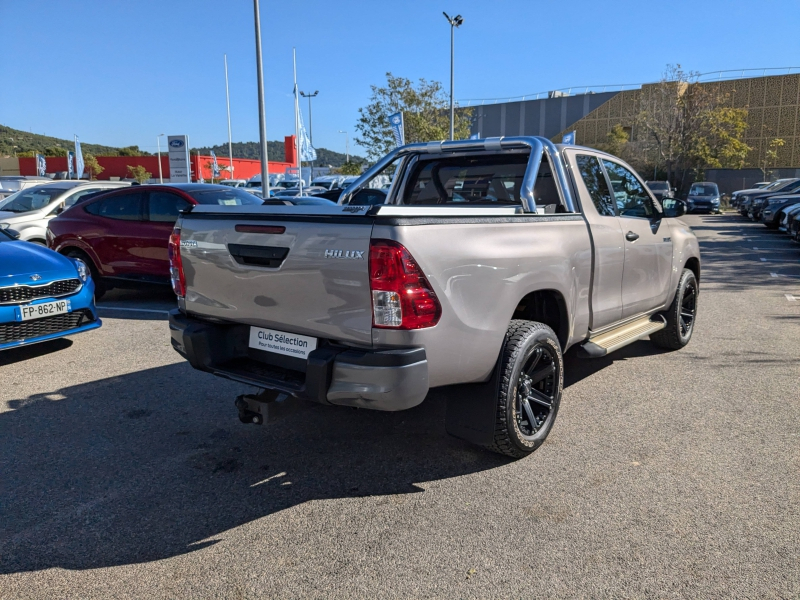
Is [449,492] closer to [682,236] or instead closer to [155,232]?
[682,236]

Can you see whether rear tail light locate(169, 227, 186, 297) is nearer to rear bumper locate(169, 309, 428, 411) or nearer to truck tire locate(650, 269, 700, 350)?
rear bumper locate(169, 309, 428, 411)

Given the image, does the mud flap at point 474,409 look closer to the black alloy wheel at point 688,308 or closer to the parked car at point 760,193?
the black alloy wheel at point 688,308

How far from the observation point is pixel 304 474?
3809 mm

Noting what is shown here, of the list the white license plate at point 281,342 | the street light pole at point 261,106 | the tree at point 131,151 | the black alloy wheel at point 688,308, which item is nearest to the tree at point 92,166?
the tree at point 131,151

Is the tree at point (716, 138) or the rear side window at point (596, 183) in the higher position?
the tree at point (716, 138)

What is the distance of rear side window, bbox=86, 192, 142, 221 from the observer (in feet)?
29.9

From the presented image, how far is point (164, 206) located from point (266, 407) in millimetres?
6262

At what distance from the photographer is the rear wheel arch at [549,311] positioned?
165 inches

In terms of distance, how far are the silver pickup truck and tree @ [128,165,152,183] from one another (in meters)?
75.3

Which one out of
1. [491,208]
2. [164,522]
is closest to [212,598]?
[164,522]

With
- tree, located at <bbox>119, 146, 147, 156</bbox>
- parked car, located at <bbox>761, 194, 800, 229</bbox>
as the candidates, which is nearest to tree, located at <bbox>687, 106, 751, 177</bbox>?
parked car, located at <bbox>761, 194, 800, 229</bbox>

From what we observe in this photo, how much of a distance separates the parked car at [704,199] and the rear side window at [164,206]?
100 ft

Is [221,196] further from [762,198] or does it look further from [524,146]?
[762,198]

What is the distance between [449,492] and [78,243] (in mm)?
7776
